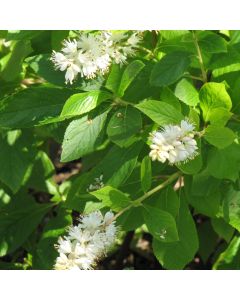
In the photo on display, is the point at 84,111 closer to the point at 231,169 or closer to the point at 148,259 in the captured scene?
the point at 231,169

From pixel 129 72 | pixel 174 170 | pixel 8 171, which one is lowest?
pixel 8 171

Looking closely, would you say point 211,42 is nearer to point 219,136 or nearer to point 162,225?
point 219,136

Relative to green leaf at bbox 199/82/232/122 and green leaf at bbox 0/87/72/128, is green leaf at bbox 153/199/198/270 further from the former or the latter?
green leaf at bbox 0/87/72/128

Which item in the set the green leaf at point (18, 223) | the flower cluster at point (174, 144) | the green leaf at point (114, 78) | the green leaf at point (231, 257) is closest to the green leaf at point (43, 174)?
the green leaf at point (18, 223)

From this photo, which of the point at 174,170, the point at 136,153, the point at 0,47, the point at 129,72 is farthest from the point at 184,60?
the point at 0,47

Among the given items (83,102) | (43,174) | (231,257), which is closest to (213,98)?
(83,102)

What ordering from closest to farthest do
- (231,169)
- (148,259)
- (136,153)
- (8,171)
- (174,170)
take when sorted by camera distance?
(231,169), (136,153), (174,170), (8,171), (148,259)
